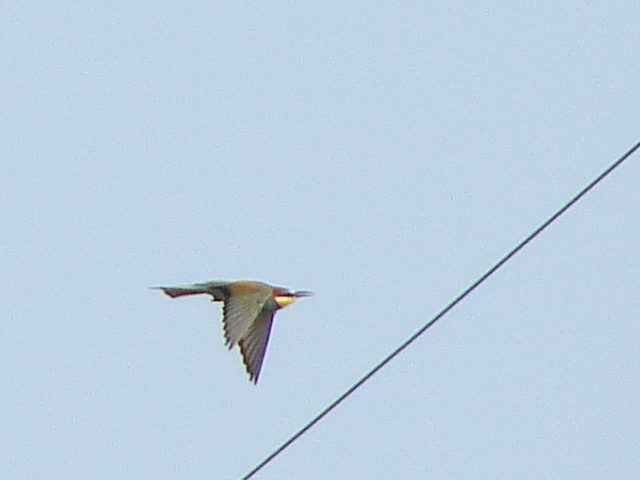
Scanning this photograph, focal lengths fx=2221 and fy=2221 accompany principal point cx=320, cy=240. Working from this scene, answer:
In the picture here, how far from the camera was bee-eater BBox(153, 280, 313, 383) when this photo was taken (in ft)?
34.0

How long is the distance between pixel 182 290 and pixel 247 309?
44 centimetres

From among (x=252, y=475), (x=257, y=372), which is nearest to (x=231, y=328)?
(x=257, y=372)

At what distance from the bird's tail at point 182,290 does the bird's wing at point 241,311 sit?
0.75 feet

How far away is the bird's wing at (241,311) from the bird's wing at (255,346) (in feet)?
0.25

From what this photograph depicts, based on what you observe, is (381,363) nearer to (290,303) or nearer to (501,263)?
(501,263)

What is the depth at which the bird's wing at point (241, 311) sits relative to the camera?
33.8ft

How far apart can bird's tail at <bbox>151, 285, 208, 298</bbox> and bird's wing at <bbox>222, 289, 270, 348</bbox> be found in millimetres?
229

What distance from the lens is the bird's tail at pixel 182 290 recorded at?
1065cm

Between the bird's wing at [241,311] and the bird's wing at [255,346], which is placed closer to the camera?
the bird's wing at [241,311]

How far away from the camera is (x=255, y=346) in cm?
1057

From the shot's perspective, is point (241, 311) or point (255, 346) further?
point (255, 346)

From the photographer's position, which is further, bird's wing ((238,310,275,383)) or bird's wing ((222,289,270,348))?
bird's wing ((238,310,275,383))

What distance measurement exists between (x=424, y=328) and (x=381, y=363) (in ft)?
0.53

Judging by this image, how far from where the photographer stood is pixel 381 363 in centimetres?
577
